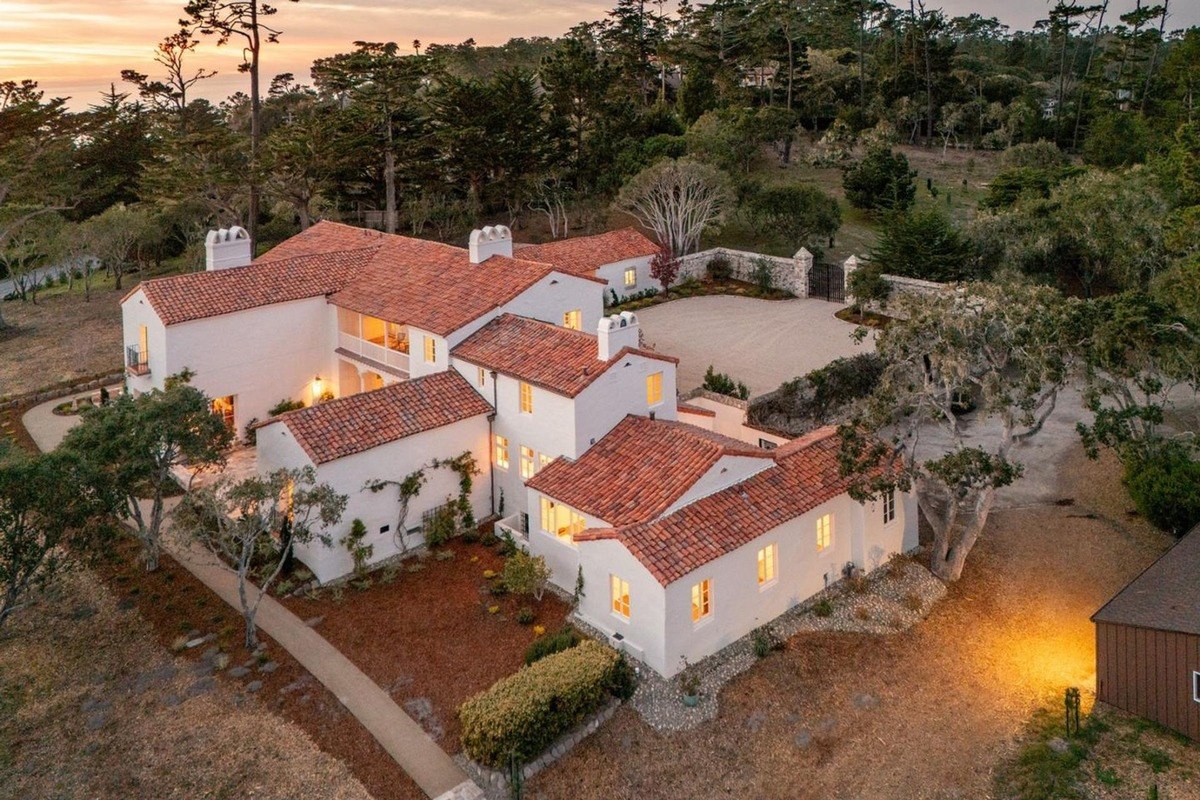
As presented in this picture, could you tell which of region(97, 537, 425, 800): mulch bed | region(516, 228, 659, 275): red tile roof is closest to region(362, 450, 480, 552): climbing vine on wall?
region(97, 537, 425, 800): mulch bed

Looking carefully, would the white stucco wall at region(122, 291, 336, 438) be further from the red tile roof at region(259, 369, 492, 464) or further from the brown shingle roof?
the brown shingle roof

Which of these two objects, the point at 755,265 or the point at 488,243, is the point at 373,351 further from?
the point at 755,265

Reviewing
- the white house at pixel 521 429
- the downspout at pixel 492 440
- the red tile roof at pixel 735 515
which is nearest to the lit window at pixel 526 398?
the white house at pixel 521 429

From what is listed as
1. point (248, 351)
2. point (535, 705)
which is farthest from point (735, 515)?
point (248, 351)

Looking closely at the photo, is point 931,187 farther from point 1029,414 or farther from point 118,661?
point 118,661

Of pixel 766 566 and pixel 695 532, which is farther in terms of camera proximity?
pixel 766 566

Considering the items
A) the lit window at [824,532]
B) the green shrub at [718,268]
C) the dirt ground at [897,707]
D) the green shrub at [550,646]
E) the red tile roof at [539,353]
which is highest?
the green shrub at [718,268]

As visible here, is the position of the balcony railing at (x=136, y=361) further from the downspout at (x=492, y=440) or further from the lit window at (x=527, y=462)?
the lit window at (x=527, y=462)
